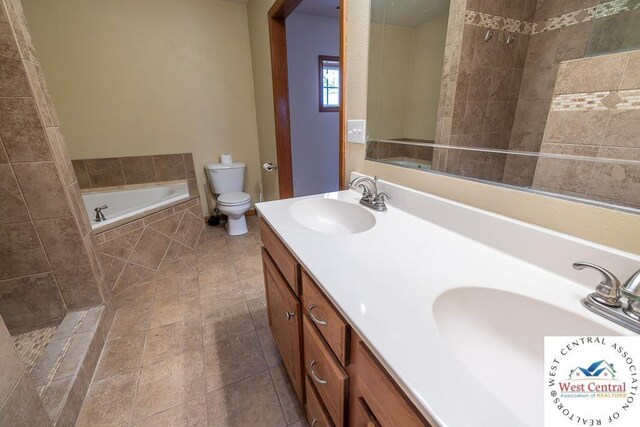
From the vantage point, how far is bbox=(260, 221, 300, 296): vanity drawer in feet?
2.93

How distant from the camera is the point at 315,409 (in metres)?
0.93

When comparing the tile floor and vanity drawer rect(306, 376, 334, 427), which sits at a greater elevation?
vanity drawer rect(306, 376, 334, 427)

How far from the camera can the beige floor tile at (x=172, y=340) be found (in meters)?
1.48

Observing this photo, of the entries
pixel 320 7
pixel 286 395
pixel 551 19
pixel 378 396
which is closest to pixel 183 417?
pixel 286 395

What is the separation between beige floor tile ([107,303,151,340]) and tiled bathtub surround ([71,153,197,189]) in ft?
4.88

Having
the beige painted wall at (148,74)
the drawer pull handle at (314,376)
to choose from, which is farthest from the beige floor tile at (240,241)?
the drawer pull handle at (314,376)

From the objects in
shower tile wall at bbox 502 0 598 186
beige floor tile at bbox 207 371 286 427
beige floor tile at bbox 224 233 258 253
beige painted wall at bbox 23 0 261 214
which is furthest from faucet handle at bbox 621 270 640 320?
beige painted wall at bbox 23 0 261 214

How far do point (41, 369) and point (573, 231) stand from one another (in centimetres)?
209

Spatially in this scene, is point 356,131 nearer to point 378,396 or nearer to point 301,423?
point 378,396

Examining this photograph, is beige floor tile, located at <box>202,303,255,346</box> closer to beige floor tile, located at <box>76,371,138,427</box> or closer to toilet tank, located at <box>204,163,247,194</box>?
beige floor tile, located at <box>76,371,138,427</box>

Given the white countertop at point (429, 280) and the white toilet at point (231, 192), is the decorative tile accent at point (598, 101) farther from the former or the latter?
the white toilet at point (231, 192)

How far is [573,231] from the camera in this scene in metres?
0.68

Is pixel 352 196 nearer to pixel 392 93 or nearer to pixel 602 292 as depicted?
pixel 392 93

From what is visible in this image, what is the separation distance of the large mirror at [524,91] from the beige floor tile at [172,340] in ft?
4.95
